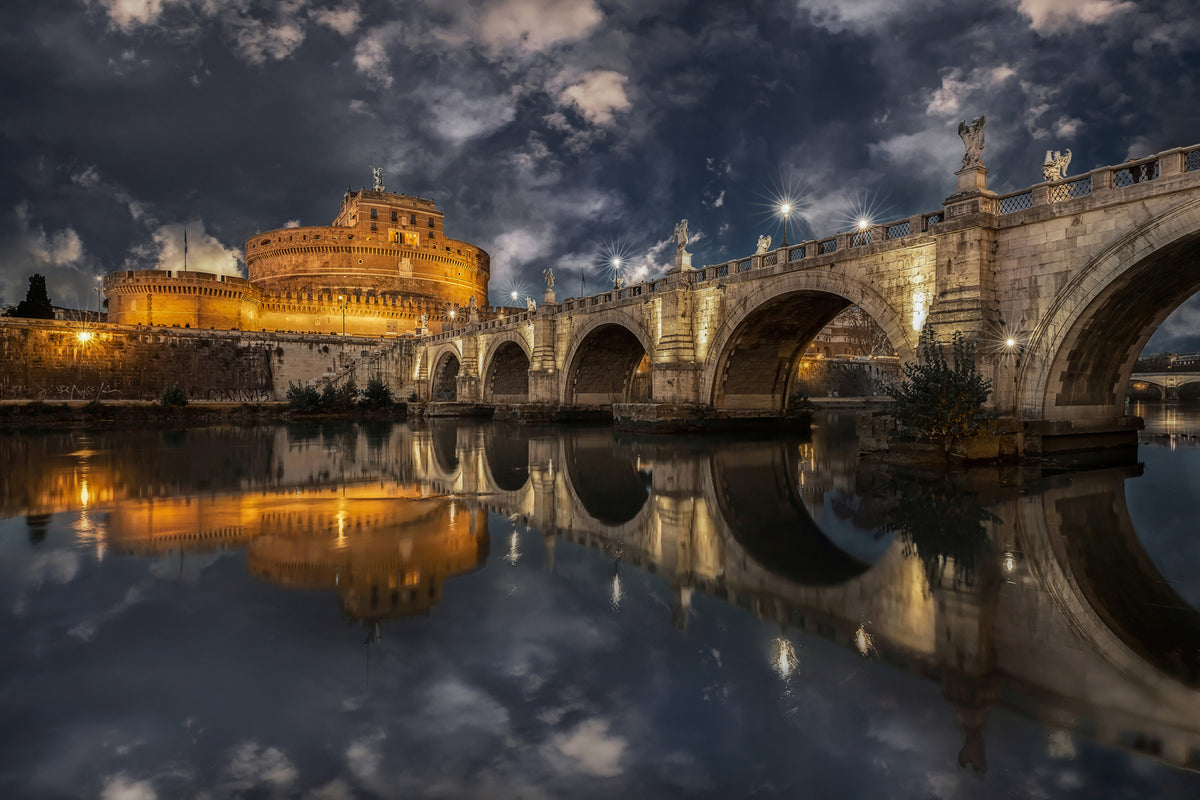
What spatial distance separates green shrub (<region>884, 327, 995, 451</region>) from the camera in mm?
12703

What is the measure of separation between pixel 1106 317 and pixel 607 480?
10853 mm

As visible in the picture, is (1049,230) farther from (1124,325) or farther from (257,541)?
(257,541)

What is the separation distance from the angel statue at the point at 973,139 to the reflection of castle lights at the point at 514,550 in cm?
1312

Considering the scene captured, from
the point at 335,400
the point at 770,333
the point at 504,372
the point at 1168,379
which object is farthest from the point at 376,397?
the point at 1168,379

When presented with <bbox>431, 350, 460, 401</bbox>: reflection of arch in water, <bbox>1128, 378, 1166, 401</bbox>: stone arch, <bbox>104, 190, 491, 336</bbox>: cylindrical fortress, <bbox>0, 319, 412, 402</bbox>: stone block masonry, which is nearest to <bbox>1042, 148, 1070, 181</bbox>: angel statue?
<bbox>431, 350, 460, 401</bbox>: reflection of arch in water

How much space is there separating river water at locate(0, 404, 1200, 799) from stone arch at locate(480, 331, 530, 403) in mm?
29278

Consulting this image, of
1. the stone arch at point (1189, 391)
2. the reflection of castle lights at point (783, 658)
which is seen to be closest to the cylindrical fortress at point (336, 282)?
the reflection of castle lights at point (783, 658)

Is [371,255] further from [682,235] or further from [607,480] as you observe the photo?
[607,480]

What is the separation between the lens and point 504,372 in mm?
40188

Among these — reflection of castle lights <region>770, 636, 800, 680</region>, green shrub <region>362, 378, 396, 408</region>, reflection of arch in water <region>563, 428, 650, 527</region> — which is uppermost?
green shrub <region>362, 378, 396, 408</region>

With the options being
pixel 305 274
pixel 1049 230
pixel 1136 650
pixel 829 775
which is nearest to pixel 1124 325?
pixel 1049 230

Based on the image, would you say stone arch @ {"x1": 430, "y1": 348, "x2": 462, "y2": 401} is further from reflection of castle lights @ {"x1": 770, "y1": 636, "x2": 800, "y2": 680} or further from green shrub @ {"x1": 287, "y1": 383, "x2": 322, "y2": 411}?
reflection of castle lights @ {"x1": 770, "y1": 636, "x2": 800, "y2": 680}

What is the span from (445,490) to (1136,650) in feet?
29.9

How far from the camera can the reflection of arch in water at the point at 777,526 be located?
614cm
